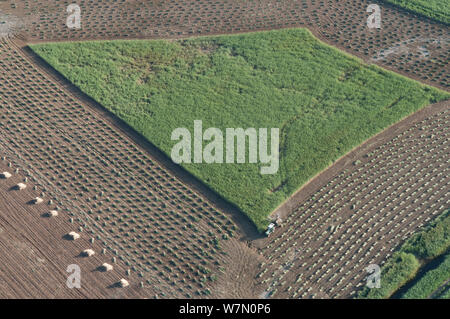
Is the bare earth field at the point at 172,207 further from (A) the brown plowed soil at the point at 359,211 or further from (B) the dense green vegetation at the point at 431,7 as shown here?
(B) the dense green vegetation at the point at 431,7

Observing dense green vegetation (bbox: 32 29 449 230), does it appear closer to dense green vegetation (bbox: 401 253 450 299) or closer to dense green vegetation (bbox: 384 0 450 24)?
dense green vegetation (bbox: 384 0 450 24)

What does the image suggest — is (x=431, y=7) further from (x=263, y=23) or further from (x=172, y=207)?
(x=172, y=207)

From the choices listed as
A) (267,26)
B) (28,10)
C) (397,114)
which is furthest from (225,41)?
(28,10)

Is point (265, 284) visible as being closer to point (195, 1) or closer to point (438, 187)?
point (438, 187)

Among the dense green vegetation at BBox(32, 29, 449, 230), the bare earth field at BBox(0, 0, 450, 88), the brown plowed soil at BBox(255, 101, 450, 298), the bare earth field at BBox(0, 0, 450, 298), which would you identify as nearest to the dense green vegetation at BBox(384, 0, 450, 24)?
the bare earth field at BBox(0, 0, 450, 88)

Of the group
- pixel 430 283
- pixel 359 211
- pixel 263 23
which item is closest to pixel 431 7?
pixel 263 23

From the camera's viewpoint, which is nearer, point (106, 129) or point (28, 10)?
point (106, 129)
